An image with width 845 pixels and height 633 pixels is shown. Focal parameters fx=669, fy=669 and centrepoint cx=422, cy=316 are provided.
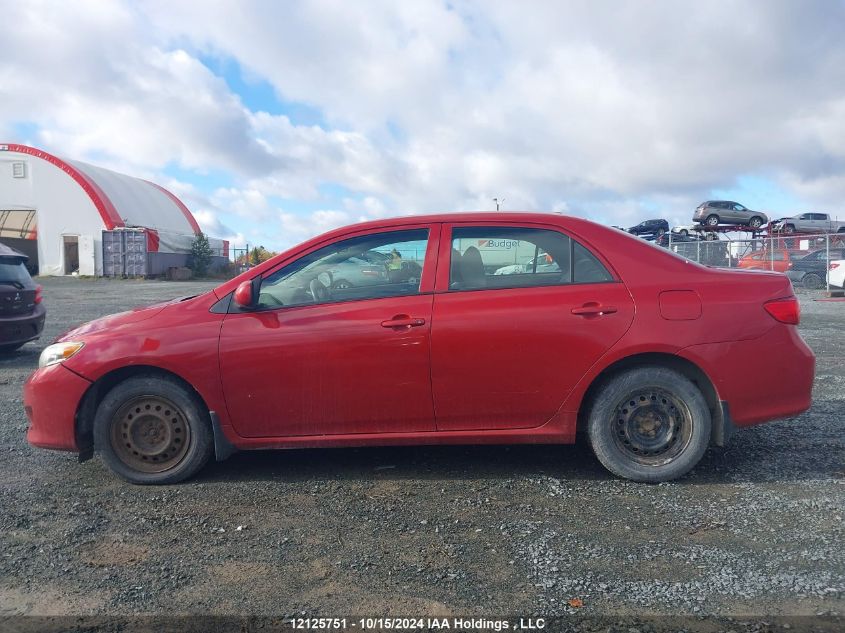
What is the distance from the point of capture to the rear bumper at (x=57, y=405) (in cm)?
418

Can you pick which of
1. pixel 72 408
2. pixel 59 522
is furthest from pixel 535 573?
pixel 72 408

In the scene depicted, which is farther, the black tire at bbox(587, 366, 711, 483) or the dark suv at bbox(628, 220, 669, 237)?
the dark suv at bbox(628, 220, 669, 237)

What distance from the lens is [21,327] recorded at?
8.77m

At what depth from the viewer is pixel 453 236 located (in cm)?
430

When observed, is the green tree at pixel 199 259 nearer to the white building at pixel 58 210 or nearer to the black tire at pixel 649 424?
the white building at pixel 58 210

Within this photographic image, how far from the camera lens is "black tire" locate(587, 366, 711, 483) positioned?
13.2 ft

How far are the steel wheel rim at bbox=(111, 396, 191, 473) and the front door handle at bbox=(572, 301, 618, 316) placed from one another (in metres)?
2.52

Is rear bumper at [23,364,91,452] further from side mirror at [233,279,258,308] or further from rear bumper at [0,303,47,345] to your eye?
rear bumper at [0,303,47,345]

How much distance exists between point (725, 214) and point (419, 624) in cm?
3379

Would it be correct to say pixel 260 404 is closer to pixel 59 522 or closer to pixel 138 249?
pixel 59 522

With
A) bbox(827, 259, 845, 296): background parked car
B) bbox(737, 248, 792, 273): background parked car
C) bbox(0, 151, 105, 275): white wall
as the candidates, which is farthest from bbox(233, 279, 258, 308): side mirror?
bbox(0, 151, 105, 275): white wall

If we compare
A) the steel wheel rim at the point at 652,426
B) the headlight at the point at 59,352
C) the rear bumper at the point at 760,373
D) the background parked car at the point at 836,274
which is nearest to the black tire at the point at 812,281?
the background parked car at the point at 836,274

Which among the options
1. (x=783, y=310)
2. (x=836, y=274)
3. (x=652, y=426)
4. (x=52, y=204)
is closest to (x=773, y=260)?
(x=836, y=274)

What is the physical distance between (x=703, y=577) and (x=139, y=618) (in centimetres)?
243
